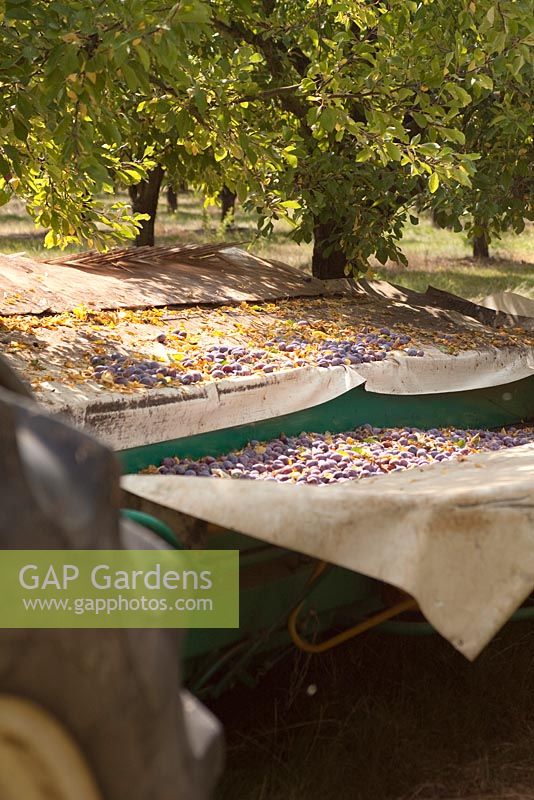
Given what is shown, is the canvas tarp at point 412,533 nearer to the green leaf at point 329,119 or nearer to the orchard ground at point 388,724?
the orchard ground at point 388,724

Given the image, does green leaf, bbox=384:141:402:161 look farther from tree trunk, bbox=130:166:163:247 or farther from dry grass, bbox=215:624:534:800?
tree trunk, bbox=130:166:163:247

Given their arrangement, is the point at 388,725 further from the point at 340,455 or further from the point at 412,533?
the point at 340,455

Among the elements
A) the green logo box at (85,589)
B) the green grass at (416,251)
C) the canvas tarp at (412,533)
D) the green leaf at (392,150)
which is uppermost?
the green leaf at (392,150)

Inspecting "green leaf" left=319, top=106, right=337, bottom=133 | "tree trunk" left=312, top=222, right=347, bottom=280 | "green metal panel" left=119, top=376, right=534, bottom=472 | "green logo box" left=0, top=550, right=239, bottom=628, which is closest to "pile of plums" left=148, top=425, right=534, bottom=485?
"green metal panel" left=119, top=376, right=534, bottom=472

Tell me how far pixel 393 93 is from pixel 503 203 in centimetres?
229

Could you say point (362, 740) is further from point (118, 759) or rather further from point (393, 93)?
point (393, 93)

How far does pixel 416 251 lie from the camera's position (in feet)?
79.9

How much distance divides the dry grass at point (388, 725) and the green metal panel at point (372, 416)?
1350 millimetres

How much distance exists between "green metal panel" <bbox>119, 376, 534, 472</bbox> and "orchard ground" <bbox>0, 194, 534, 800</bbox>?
1.34m

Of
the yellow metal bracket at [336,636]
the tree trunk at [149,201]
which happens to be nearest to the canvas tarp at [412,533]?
the yellow metal bracket at [336,636]

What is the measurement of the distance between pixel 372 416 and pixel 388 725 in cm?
264

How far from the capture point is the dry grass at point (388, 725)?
2.88 metres

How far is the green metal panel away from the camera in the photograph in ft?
15.1

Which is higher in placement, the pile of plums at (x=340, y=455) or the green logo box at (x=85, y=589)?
the green logo box at (x=85, y=589)
